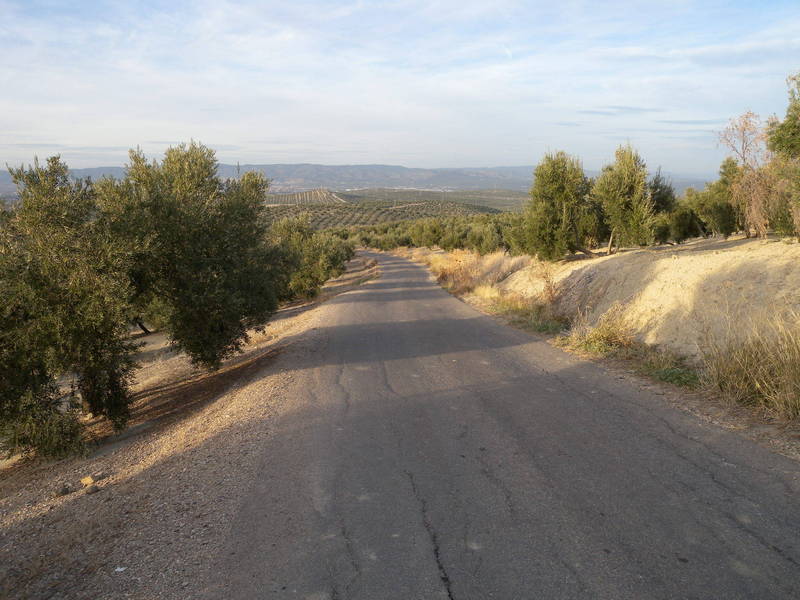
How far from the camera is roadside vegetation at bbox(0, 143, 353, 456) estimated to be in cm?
816

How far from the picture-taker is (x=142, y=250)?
29.4 ft

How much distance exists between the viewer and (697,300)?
32.7 feet

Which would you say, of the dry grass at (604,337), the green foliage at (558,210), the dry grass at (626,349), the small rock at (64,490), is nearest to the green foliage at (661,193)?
the green foliage at (558,210)

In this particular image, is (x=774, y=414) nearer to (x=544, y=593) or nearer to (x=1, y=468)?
(x=544, y=593)

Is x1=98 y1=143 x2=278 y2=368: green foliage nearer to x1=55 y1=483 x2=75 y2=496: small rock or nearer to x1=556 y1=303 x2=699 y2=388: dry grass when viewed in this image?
x1=55 y1=483 x2=75 y2=496: small rock

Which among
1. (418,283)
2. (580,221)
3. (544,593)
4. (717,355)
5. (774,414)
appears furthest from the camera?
(418,283)

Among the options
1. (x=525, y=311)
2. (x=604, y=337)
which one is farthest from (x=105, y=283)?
(x=525, y=311)

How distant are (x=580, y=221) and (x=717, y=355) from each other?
15.6 metres

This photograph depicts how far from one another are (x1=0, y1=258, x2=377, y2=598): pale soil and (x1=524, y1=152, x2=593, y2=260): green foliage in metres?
15.4

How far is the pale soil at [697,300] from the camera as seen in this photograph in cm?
605

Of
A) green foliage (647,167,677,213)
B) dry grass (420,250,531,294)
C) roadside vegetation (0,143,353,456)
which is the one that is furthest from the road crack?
green foliage (647,167,677,213)

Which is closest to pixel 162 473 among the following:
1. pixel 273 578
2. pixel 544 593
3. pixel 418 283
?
pixel 273 578

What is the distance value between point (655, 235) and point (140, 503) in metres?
26.9

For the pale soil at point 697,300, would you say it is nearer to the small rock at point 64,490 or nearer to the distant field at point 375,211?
the small rock at point 64,490
